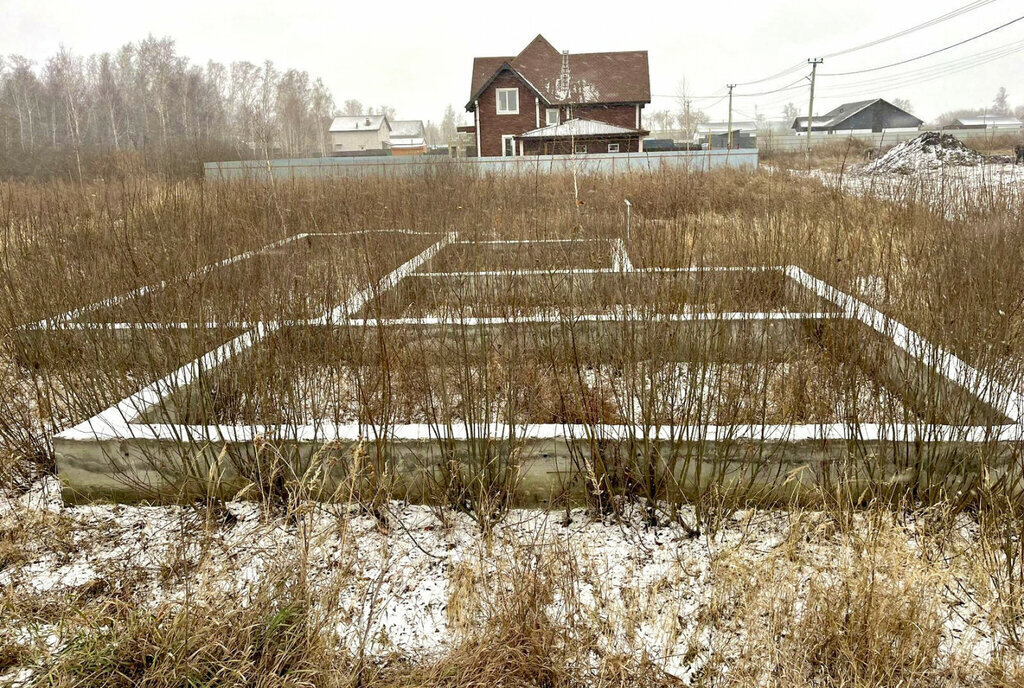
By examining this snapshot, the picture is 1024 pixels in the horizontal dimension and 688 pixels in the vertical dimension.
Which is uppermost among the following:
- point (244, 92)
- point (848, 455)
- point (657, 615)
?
point (244, 92)

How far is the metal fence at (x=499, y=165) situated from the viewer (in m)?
10.7

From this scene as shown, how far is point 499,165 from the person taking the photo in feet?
48.8

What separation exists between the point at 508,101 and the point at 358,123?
39475 mm

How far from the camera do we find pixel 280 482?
273cm

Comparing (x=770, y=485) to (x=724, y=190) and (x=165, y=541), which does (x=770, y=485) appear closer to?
(x=165, y=541)

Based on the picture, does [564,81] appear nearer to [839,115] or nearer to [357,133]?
[357,133]

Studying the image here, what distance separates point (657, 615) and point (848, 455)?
934 mm

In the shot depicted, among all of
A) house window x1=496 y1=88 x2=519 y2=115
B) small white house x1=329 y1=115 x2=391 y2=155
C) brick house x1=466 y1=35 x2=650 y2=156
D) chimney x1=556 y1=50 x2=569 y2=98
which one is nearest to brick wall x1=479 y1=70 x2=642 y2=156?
brick house x1=466 y1=35 x2=650 y2=156

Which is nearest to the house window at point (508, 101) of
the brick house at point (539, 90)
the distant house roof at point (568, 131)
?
the brick house at point (539, 90)

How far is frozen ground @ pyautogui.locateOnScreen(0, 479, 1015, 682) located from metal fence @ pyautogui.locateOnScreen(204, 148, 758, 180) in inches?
253

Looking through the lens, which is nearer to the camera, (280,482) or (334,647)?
(334,647)

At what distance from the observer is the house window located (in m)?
24.9

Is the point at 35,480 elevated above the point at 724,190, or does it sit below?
below

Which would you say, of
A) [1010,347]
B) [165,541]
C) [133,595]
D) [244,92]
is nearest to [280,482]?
[165,541]
